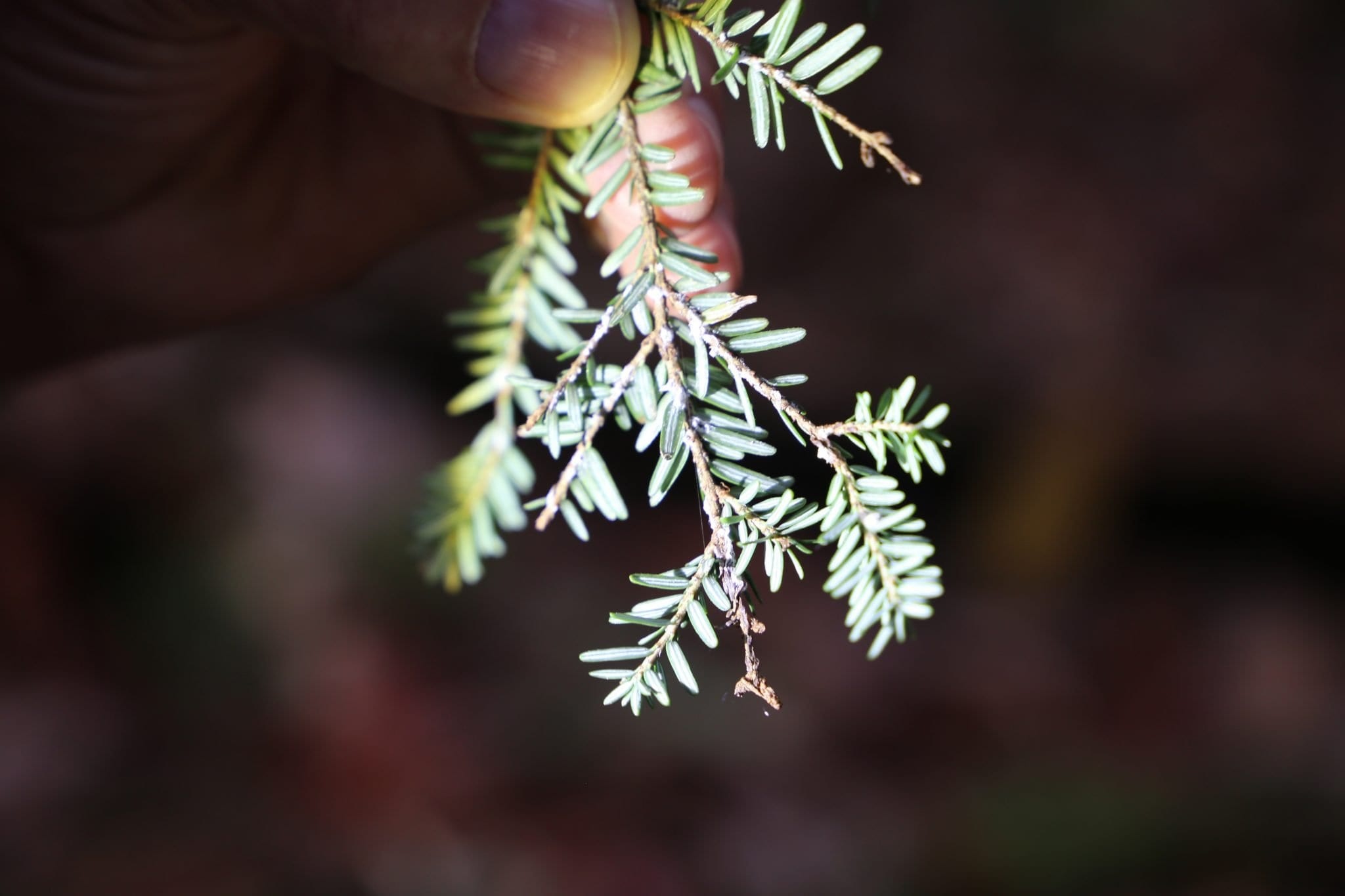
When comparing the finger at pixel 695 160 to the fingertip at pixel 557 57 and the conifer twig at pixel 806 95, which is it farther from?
the conifer twig at pixel 806 95

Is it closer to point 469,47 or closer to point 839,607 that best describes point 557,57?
point 469,47

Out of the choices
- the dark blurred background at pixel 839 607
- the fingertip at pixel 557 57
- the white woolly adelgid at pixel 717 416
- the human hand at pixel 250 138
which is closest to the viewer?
the white woolly adelgid at pixel 717 416

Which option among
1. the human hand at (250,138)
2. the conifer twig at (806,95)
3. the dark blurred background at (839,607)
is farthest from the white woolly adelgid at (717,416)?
the dark blurred background at (839,607)

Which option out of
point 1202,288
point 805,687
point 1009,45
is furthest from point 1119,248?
point 805,687

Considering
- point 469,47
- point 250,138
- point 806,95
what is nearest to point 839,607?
point 250,138

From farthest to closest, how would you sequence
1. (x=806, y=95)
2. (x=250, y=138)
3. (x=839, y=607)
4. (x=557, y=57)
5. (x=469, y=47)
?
(x=839, y=607)
(x=250, y=138)
(x=469, y=47)
(x=557, y=57)
(x=806, y=95)

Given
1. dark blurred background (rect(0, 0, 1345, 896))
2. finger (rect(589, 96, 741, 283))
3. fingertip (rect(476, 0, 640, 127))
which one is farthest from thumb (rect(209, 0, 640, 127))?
dark blurred background (rect(0, 0, 1345, 896))

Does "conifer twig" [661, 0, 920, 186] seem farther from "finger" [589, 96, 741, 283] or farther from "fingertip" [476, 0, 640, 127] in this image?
"finger" [589, 96, 741, 283]

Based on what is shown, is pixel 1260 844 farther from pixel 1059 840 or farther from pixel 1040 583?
pixel 1040 583
